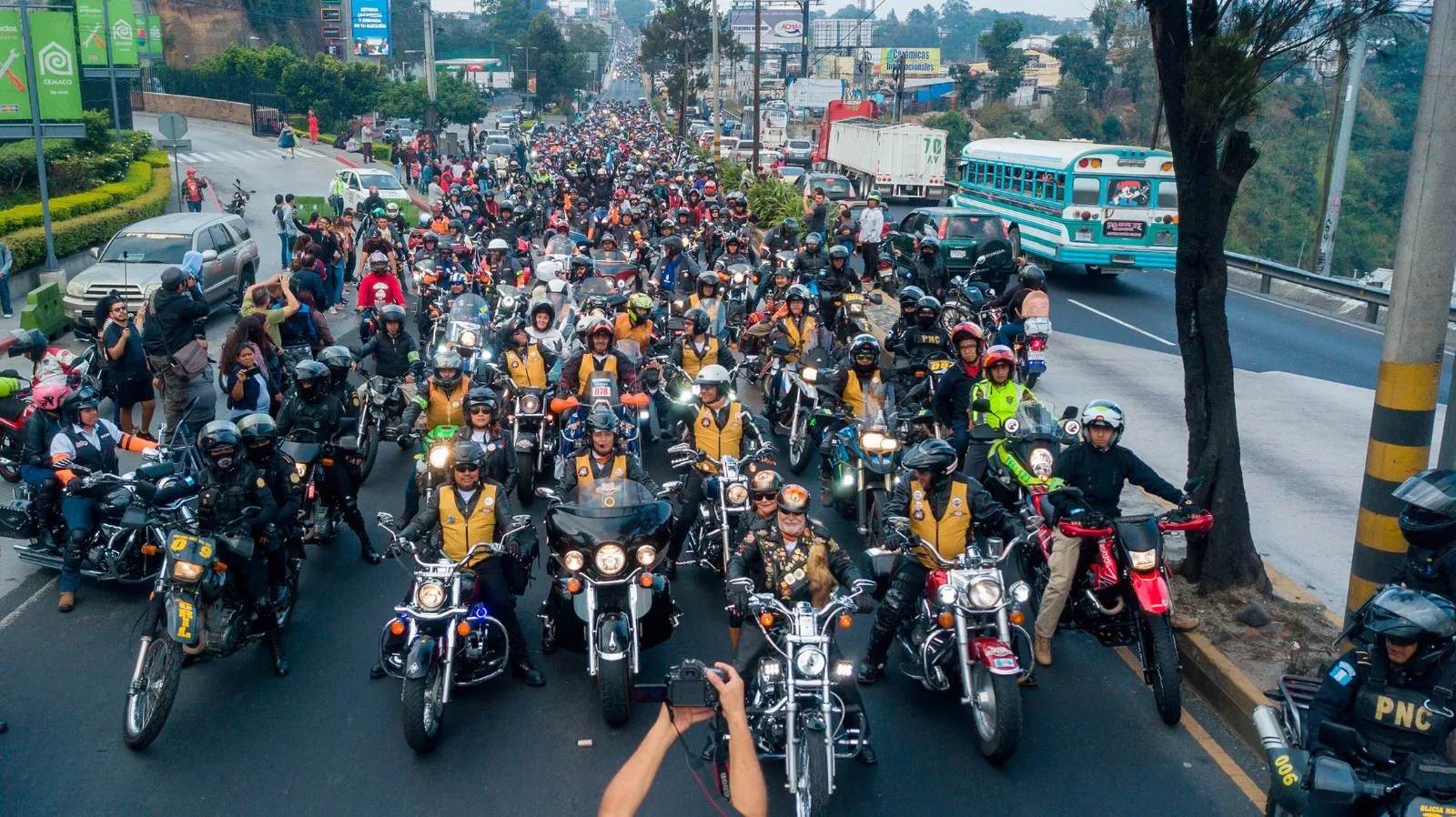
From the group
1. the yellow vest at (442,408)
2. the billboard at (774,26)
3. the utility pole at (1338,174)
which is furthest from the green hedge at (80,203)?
the billboard at (774,26)

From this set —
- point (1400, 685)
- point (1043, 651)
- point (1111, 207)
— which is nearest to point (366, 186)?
point (1111, 207)

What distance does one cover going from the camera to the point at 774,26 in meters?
136

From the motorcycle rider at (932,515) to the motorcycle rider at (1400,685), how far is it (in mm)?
2349

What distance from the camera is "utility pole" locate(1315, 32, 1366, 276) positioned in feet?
88.8

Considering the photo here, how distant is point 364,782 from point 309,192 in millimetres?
41504

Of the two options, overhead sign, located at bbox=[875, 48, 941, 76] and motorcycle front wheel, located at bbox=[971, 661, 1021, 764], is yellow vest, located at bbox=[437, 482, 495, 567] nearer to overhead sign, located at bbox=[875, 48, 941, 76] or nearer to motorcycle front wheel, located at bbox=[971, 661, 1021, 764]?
motorcycle front wheel, located at bbox=[971, 661, 1021, 764]

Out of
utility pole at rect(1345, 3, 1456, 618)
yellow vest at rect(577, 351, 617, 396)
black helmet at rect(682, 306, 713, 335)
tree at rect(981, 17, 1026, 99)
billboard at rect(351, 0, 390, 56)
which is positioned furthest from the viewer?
tree at rect(981, 17, 1026, 99)

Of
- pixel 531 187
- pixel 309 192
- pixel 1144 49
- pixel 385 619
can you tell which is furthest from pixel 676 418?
pixel 1144 49

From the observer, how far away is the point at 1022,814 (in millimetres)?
6250

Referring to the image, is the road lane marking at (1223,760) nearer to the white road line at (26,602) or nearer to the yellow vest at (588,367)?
the yellow vest at (588,367)

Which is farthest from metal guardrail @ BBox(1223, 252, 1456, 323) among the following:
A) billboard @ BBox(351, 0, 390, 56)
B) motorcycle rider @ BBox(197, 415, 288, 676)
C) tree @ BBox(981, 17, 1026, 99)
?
tree @ BBox(981, 17, 1026, 99)

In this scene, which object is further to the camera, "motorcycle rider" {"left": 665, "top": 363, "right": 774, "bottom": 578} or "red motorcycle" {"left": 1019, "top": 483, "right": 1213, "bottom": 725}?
"motorcycle rider" {"left": 665, "top": 363, "right": 774, "bottom": 578}

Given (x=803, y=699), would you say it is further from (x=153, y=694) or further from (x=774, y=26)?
(x=774, y=26)

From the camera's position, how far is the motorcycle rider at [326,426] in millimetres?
9906
